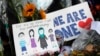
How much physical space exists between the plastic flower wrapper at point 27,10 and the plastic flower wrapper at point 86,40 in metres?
0.29

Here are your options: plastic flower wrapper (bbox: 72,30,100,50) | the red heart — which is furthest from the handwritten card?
the red heart

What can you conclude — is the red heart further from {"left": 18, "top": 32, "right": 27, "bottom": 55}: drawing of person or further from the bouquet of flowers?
{"left": 18, "top": 32, "right": 27, "bottom": 55}: drawing of person

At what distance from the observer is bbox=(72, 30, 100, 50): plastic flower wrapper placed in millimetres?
1795

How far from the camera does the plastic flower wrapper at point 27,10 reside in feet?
5.90

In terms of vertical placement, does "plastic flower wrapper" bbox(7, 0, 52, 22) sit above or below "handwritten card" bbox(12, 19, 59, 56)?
above

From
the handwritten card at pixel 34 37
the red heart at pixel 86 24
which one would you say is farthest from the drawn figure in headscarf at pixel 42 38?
the red heart at pixel 86 24

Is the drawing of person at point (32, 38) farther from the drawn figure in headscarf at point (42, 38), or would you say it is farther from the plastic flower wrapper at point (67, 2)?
the plastic flower wrapper at point (67, 2)

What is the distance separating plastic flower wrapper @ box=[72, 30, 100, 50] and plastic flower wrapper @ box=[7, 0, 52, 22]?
0.96 ft

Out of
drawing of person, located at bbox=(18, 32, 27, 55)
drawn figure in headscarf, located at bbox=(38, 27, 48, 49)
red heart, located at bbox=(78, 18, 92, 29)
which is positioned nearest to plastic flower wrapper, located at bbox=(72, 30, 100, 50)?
red heart, located at bbox=(78, 18, 92, 29)

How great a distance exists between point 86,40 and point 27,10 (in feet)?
1.49

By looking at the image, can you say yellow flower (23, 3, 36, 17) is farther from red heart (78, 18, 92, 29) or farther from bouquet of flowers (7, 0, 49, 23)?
red heart (78, 18, 92, 29)

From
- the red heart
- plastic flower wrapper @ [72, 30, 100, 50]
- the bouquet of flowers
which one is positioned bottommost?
plastic flower wrapper @ [72, 30, 100, 50]

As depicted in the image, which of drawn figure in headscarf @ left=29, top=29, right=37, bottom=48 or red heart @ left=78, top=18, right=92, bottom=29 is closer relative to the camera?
drawn figure in headscarf @ left=29, top=29, right=37, bottom=48

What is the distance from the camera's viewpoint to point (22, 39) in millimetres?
1748
